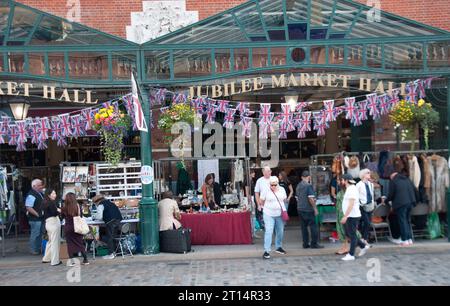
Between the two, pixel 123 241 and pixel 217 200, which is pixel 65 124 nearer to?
pixel 123 241

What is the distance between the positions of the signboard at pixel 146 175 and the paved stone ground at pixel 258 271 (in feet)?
5.11

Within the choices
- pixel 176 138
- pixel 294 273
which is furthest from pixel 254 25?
pixel 294 273

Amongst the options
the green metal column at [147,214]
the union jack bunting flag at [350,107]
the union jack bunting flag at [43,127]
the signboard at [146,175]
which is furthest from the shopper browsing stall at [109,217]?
the union jack bunting flag at [350,107]

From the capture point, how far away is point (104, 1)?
1419 centimetres

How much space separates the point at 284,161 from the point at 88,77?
7.60m

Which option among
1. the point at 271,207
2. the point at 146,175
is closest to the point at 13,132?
the point at 146,175

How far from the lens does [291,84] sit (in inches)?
426

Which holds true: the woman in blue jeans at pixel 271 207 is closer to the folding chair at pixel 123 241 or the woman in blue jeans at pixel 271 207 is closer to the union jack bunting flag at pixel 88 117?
the folding chair at pixel 123 241

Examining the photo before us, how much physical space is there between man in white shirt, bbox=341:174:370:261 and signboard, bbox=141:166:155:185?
3968 millimetres

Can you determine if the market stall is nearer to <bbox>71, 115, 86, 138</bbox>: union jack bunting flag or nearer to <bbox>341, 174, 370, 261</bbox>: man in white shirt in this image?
<bbox>71, 115, 86, 138</bbox>: union jack bunting flag

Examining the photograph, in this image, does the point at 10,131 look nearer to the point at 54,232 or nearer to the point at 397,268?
the point at 54,232

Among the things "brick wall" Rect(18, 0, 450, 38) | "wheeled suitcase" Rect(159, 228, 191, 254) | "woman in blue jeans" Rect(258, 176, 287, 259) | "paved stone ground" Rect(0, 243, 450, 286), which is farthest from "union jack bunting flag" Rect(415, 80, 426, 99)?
"wheeled suitcase" Rect(159, 228, 191, 254)

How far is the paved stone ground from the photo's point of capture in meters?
8.32

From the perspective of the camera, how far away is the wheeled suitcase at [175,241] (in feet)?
34.4
